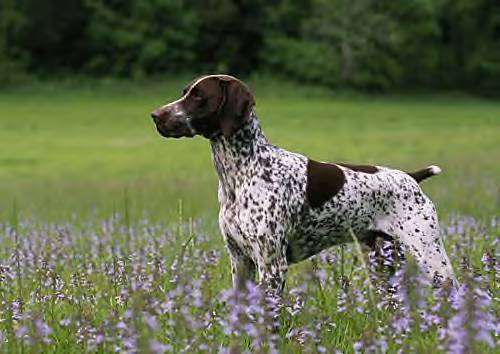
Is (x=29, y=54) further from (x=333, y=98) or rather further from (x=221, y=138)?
(x=221, y=138)

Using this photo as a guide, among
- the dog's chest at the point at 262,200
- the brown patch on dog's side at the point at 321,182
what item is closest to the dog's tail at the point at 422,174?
the brown patch on dog's side at the point at 321,182

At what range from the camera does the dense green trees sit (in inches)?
2167

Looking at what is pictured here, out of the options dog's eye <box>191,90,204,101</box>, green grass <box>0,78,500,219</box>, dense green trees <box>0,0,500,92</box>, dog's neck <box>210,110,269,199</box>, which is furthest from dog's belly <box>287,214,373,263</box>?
dense green trees <box>0,0,500,92</box>

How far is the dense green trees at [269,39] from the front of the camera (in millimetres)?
55031

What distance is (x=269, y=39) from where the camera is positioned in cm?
5950

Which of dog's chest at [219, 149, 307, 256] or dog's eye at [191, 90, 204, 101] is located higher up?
dog's eye at [191, 90, 204, 101]

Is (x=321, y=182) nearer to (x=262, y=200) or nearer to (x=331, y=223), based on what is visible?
(x=331, y=223)

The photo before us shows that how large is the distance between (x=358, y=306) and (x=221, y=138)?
60.6 inches

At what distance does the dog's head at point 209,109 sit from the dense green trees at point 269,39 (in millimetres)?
48449

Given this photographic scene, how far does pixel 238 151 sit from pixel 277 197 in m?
0.38

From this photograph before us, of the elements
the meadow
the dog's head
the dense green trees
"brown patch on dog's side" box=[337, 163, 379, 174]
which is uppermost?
the dog's head

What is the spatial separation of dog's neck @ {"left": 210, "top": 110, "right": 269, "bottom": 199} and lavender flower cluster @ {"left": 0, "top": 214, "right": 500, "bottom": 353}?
616mm

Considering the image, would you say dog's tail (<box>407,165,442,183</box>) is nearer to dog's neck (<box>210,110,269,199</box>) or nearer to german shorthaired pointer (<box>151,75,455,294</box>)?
german shorthaired pointer (<box>151,75,455,294</box>)

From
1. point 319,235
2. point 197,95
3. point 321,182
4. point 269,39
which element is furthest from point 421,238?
point 269,39
